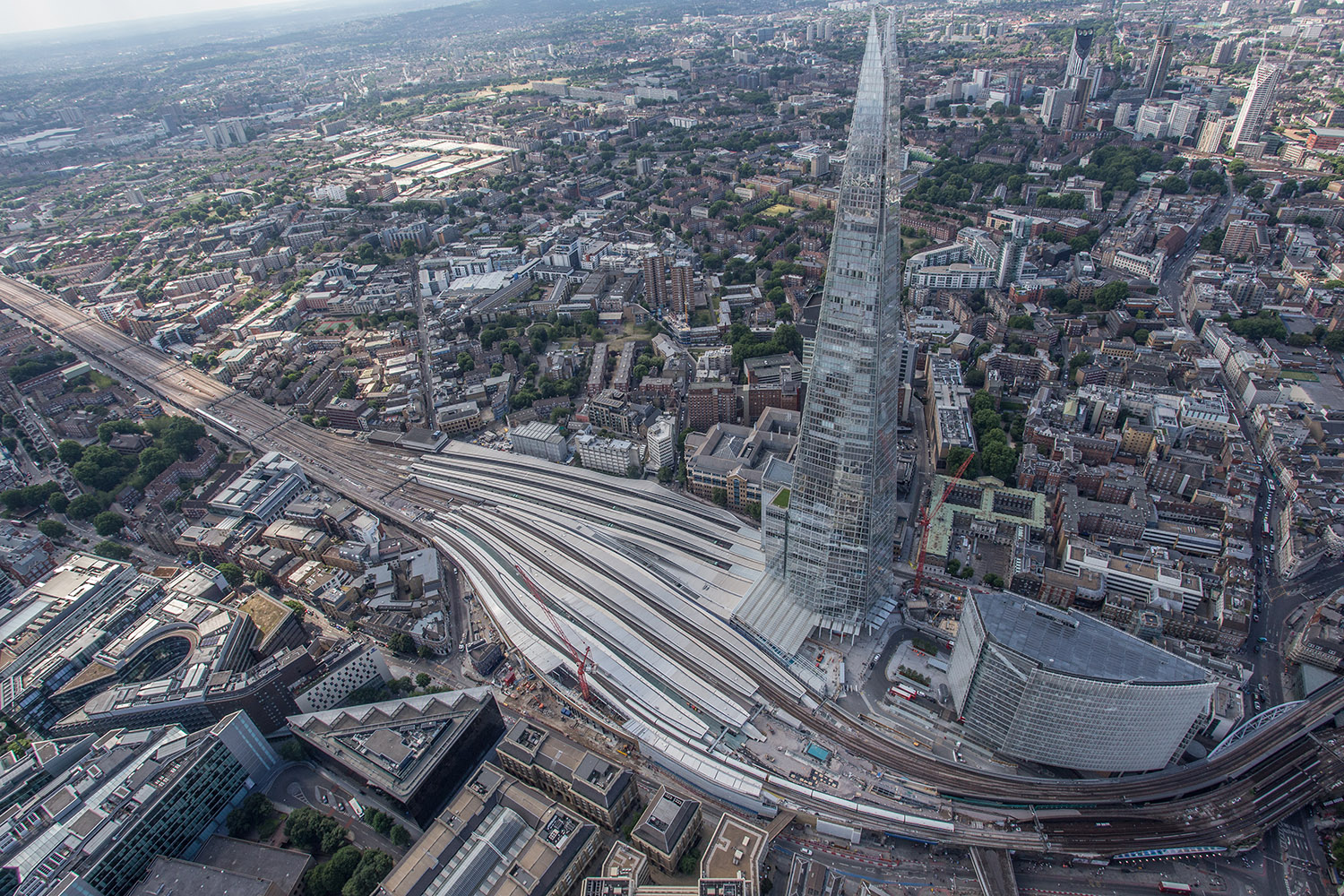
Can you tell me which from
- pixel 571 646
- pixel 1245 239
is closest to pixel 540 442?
pixel 571 646

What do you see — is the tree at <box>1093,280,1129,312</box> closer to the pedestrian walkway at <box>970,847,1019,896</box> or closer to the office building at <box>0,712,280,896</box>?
the pedestrian walkway at <box>970,847,1019,896</box>

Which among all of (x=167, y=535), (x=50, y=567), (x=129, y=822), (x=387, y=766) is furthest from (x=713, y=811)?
(x=50, y=567)

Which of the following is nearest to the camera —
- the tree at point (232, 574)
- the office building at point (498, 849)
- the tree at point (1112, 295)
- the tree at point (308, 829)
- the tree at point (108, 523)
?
the office building at point (498, 849)

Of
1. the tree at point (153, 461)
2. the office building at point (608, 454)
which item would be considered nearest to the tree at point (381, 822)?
the office building at point (608, 454)

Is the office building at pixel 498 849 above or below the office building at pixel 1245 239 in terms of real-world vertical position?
below

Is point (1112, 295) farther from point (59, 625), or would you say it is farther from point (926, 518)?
point (59, 625)

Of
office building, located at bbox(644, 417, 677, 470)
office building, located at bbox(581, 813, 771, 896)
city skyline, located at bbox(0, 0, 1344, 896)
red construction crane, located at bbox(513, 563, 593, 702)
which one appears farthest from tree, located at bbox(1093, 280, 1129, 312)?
office building, located at bbox(581, 813, 771, 896)

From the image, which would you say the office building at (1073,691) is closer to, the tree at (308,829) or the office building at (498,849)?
the office building at (498,849)
